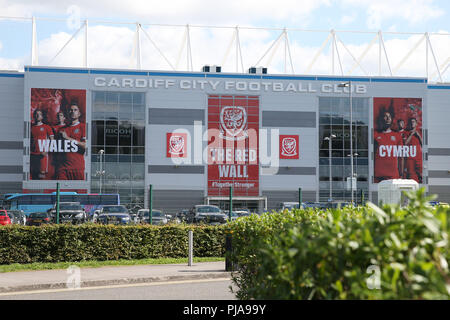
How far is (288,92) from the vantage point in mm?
59844

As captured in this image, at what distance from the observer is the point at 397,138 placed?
60000 mm

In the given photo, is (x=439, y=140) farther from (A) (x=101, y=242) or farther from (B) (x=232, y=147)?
(A) (x=101, y=242)

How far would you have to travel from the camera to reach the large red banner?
57.7 m

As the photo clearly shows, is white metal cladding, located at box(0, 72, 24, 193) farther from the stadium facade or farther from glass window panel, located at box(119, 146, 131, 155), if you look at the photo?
glass window panel, located at box(119, 146, 131, 155)

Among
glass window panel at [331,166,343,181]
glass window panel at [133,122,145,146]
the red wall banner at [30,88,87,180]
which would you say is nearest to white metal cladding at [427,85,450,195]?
glass window panel at [331,166,343,181]

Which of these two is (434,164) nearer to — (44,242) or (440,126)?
(440,126)

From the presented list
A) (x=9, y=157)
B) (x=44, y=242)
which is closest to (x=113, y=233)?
(x=44, y=242)

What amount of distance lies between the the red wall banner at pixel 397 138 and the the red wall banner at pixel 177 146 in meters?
20.3

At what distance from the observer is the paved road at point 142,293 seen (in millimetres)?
11125

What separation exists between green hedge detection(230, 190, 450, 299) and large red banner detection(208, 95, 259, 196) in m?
53.1

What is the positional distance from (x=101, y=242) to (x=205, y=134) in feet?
134

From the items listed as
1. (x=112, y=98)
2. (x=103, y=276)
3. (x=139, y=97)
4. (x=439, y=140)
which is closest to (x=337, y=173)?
(x=439, y=140)
